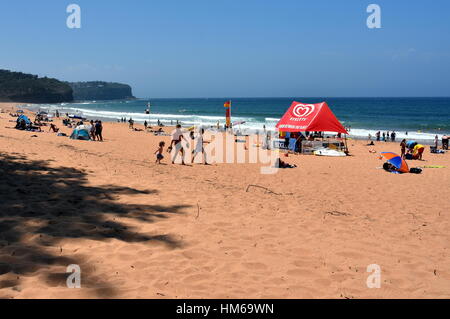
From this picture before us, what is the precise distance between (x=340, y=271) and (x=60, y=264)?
316 centimetres

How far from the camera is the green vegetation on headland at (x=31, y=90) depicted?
465 feet

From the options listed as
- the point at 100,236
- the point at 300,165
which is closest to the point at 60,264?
the point at 100,236

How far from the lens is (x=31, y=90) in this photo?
14375 cm

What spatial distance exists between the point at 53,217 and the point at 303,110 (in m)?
17.4

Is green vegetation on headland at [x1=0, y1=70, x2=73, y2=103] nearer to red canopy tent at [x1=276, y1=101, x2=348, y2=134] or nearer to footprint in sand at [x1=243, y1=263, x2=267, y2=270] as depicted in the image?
red canopy tent at [x1=276, y1=101, x2=348, y2=134]

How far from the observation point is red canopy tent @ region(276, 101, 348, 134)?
62.3 feet

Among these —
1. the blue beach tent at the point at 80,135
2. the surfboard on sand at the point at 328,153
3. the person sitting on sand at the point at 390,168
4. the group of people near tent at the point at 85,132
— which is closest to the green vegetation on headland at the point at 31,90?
the group of people near tent at the point at 85,132

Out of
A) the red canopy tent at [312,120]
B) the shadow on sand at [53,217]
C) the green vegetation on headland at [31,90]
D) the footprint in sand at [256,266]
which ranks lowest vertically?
the footprint in sand at [256,266]


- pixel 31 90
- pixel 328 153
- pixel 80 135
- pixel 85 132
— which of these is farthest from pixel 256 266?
pixel 31 90

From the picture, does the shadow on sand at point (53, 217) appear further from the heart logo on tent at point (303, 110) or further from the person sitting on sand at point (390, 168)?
the heart logo on tent at point (303, 110)

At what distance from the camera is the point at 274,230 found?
532cm

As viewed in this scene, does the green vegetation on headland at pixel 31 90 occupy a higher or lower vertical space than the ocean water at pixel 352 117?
higher

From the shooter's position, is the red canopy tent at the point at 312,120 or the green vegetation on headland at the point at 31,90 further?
the green vegetation on headland at the point at 31,90

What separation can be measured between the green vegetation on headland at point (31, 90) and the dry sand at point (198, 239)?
519ft
